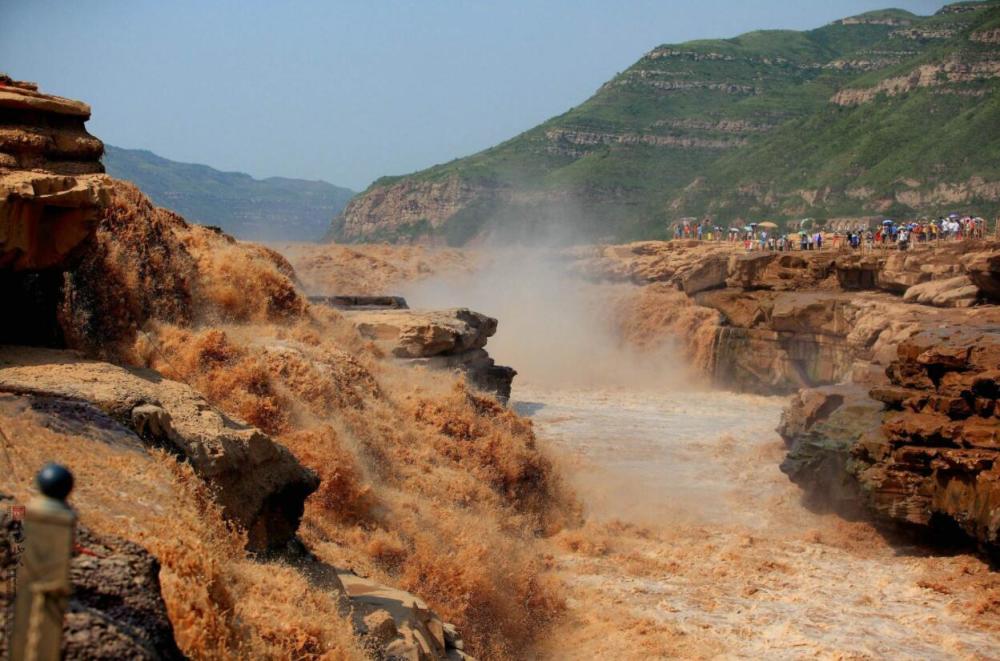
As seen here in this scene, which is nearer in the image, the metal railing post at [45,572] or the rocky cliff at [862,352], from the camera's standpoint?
the metal railing post at [45,572]

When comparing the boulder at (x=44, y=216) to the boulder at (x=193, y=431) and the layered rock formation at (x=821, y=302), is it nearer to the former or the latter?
the boulder at (x=193, y=431)

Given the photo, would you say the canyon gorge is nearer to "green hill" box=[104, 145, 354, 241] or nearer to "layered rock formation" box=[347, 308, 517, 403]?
"layered rock formation" box=[347, 308, 517, 403]

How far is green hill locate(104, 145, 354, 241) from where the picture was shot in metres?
80.9

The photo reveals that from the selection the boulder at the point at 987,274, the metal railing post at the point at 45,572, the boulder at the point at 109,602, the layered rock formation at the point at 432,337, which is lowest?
the layered rock formation at the point at 432,337

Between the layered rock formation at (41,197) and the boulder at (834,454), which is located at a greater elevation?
the layered rock formation at (41,197)

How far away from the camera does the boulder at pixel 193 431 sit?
5859 millimetres

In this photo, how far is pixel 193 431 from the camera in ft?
20.6

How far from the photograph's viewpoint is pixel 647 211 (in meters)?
74.8

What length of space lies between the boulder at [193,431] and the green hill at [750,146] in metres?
47.4

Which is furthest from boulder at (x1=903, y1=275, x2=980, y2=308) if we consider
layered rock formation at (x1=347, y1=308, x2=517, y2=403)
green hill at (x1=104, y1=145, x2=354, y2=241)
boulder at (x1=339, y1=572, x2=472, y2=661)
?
green hill at (x1=104, y1=145, x2=354, y2=241)

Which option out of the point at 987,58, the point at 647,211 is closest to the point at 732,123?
the point at 647,211

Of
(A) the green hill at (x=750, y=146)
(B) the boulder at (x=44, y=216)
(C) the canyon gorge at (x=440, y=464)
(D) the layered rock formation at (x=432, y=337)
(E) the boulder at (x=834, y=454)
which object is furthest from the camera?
(A) the green hill at (x=750, y=146)

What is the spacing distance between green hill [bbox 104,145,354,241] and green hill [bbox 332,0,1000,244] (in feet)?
24.5

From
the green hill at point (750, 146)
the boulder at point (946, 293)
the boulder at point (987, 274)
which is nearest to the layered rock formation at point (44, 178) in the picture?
the boulder at point (987, 274)
